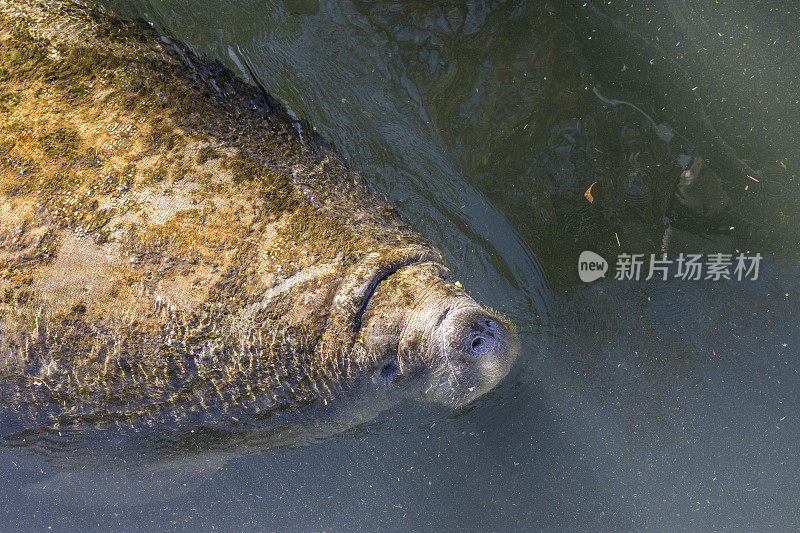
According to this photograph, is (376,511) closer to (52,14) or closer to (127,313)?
(127,313)

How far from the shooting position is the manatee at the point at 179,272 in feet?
8.82

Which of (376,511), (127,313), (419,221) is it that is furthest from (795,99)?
(127,313)

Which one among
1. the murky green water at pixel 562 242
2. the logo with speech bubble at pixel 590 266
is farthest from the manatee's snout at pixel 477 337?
the logo with speech bubble at pixel 590 266

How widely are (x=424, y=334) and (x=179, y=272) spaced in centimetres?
127

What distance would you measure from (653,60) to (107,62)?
12.3 feet

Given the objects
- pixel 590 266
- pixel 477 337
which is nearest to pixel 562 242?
pixel 590 266

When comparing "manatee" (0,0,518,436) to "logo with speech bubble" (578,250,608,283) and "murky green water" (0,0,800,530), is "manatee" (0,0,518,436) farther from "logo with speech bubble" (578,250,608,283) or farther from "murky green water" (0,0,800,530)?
"logo with speech bubble" (578,250,608,283)

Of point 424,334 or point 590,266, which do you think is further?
point 590,266

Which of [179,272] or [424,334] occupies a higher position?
[179,272]

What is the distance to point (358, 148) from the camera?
3.91 m

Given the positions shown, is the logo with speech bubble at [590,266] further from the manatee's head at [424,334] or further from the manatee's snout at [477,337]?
the manatee's snout at [477,337]

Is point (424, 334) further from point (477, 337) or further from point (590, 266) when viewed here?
point (590, 266)

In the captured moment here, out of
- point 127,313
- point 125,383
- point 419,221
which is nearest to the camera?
point 127,313

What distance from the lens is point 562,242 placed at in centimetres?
399
